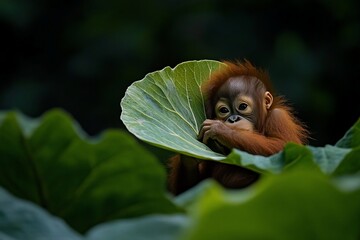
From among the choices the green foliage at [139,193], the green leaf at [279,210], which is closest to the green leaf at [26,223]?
the green foliage at [139,193]

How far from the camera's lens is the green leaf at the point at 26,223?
0.67 meters

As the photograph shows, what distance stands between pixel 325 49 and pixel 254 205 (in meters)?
6.00

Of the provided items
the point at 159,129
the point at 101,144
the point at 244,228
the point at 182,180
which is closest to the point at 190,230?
the point at 244,228

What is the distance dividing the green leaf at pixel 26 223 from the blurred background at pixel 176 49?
521 cm

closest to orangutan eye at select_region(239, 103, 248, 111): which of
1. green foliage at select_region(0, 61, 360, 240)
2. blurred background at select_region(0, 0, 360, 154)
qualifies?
green foliage at select_region(0, 61, 360, 240)

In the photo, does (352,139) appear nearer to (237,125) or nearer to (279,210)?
(279,210)

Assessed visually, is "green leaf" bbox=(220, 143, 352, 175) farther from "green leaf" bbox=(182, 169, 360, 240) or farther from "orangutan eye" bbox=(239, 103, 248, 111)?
"orangutan eye" bbox=(239, 103, 248, 111)

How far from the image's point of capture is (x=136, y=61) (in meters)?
6.36

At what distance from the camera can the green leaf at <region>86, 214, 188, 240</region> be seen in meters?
0.60

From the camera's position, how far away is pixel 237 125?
173cm

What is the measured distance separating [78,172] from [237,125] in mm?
979

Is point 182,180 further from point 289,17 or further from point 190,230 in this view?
point 289,17

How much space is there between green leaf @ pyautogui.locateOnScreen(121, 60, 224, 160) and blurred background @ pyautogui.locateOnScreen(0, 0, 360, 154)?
446cm

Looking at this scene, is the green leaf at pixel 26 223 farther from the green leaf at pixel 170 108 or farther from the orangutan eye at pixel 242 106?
the orangutan eye at pixel 242 106
